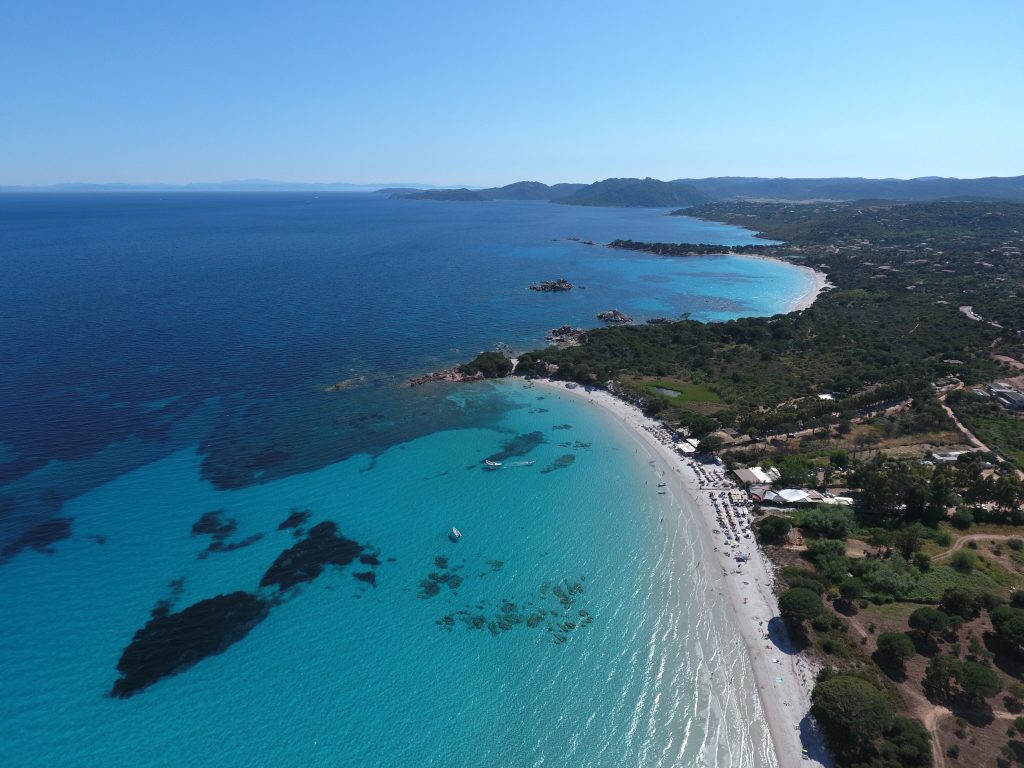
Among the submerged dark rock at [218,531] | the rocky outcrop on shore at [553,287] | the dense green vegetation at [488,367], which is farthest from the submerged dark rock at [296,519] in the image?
the rocky outcrop on shore at [553,287]

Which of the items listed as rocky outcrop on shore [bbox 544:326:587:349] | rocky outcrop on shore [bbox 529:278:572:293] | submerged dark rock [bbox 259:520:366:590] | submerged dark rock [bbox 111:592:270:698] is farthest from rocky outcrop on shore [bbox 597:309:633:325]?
submerged dark rock [bbox 111:592:270:698]

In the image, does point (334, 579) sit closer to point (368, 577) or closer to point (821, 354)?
point (368, 577)

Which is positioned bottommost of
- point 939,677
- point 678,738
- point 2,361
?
point 678,738

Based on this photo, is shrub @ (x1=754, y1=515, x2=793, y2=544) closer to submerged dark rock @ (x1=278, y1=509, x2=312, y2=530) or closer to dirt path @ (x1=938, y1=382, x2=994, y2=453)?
dirt path @ (x1=938, y1=382, x2=994, y2=453)

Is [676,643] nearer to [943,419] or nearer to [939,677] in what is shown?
[939,677]

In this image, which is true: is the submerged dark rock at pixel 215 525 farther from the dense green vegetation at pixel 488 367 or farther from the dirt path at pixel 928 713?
the dirt path at pixel 928 713

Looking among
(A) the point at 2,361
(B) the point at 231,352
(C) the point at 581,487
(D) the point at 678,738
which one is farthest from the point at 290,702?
(A) the point at 2,361

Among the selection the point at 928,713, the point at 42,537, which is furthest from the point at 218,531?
the point at 928,713
